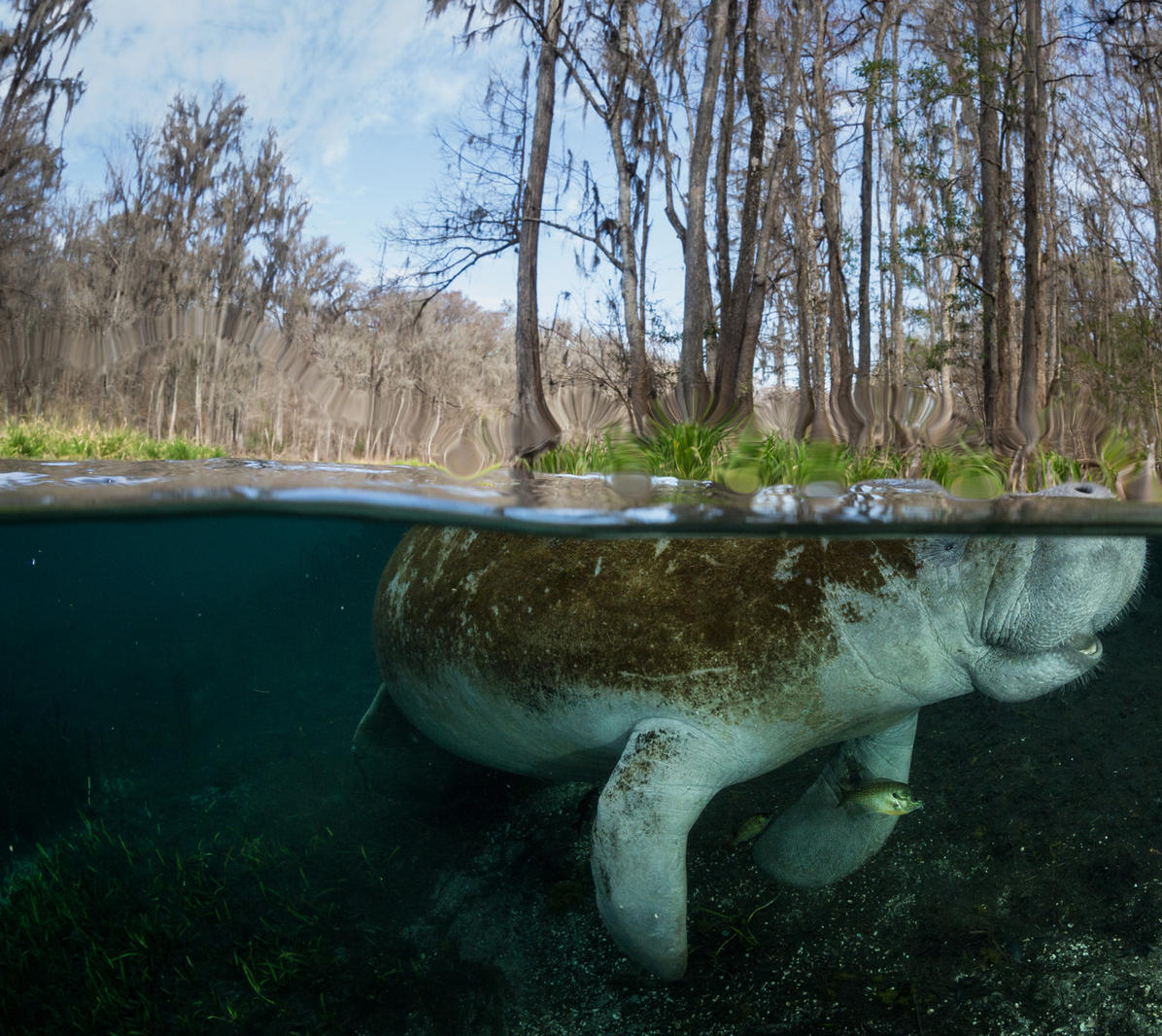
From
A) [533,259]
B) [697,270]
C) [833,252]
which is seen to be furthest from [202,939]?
[833,252]

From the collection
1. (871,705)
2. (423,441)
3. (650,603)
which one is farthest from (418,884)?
(423,441)

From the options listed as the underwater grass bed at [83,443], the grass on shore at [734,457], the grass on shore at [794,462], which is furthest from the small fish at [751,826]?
the underwater grass bed at [83,443]

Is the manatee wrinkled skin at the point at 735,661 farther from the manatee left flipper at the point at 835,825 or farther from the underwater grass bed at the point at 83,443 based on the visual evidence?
the underwater grass bed at the point at 83,443

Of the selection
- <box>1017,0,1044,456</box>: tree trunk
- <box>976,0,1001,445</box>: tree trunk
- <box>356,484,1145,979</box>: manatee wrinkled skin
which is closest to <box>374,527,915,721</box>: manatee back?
<box>356,484,1145,979</box>: manatee wrinkled skin

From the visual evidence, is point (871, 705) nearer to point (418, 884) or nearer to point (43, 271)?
point (418, 884)

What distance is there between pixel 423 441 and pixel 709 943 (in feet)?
20.0

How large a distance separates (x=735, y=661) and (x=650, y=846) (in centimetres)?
71

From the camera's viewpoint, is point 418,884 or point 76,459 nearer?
point 418,884

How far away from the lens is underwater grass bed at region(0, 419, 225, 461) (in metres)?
7.46

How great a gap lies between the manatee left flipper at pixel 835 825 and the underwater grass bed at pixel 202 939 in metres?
1.59

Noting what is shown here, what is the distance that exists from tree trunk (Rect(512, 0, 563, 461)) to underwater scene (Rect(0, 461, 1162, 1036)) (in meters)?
6.62

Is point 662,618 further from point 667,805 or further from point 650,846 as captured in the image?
point 650,846

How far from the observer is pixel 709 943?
10.8 feet

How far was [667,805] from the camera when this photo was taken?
2773 mm
